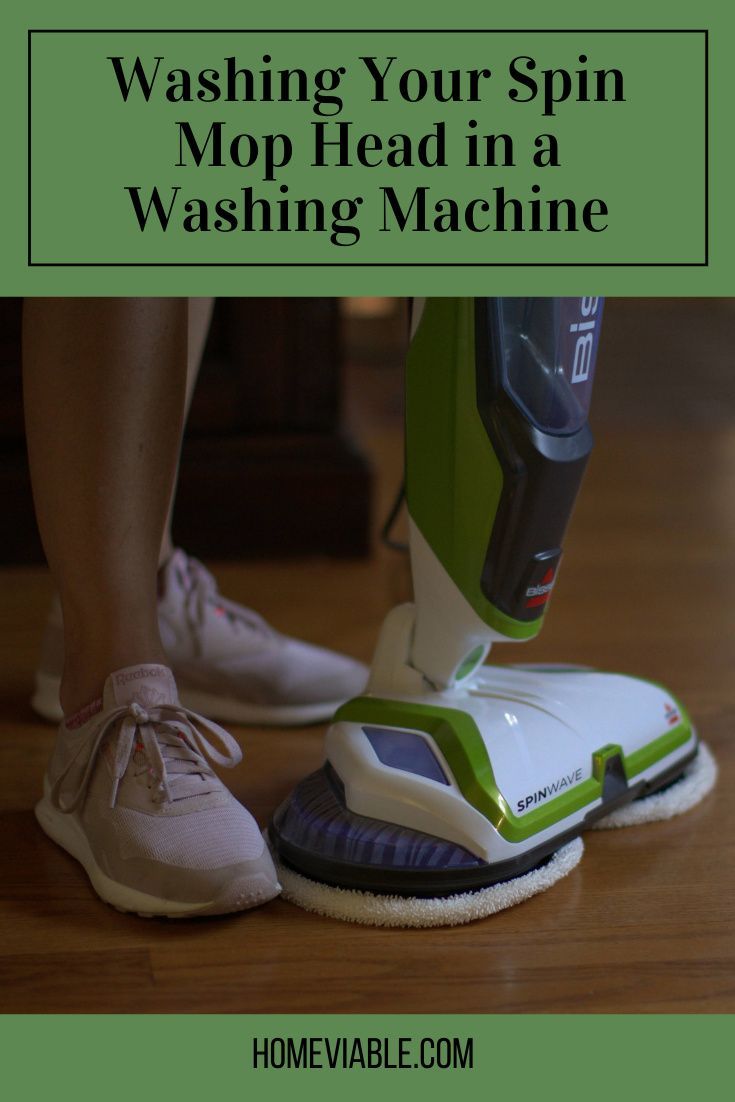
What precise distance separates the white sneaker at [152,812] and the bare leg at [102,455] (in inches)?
1.3

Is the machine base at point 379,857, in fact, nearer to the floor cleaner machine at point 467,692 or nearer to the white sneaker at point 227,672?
the floor cleaner machine at point 467,692

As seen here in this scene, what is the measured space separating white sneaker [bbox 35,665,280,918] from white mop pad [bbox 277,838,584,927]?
2cm

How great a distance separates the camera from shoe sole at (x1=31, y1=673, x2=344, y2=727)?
1.18 metres

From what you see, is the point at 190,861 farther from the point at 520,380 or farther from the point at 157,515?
the point at 520,380

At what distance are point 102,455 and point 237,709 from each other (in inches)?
13.9

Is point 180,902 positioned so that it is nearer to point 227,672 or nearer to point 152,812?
point 152,812

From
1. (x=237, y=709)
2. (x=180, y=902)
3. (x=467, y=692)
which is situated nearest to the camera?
(x=180, y=902)

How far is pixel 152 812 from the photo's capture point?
88 centimetres

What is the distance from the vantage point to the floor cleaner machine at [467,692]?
847 millimetres

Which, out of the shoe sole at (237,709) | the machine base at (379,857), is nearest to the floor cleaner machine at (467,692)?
the machine base at (379,857)

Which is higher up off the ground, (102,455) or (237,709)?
(102,455)

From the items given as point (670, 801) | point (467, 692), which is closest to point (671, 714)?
point (670, 801)
